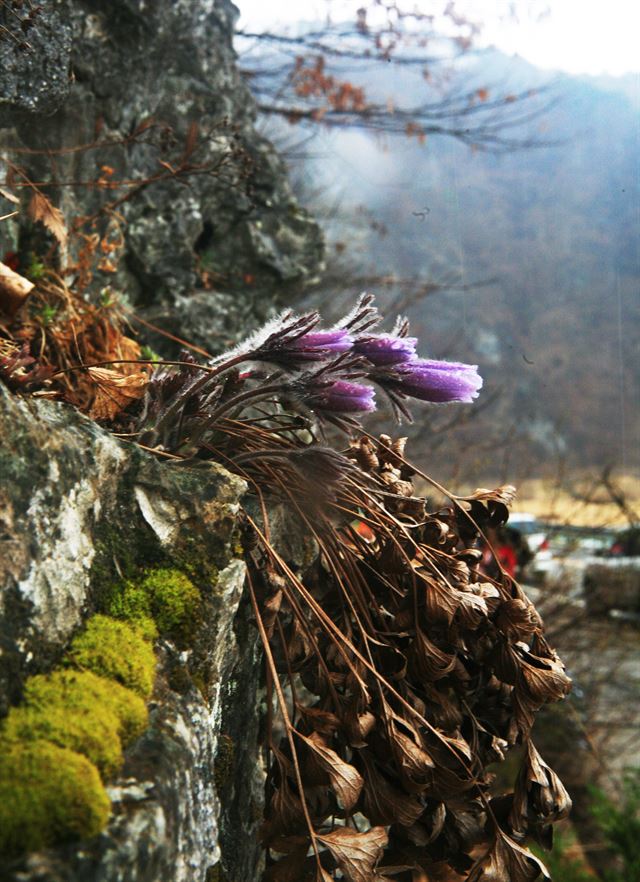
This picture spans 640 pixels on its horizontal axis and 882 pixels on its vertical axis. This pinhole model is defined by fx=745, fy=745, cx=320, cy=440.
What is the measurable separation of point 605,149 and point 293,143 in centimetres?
268

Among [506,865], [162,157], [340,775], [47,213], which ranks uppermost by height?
[162,157]

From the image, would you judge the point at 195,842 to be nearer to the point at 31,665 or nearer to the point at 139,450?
the point at 31,665

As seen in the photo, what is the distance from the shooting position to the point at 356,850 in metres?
1.19

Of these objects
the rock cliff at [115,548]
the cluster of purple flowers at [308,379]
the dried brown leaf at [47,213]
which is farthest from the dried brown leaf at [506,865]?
the dried brown leaf at [47,213]

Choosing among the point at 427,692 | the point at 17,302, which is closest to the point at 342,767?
the point at 427,692

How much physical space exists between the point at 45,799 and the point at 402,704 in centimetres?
67

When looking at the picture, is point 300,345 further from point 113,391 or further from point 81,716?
point 81,716

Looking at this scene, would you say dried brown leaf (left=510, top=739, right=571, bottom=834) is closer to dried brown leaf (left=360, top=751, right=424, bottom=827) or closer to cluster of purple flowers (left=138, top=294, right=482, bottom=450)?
dried brown leaf (left=360, top=751, right=424, bottom=827)

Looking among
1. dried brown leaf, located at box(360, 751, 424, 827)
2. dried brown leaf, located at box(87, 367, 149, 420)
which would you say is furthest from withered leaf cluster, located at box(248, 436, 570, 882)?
dried brown leaf, located at box(87, 367, 149, 420)

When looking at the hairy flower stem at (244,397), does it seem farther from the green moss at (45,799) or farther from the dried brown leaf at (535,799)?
the dried brown leaf at (535,799)

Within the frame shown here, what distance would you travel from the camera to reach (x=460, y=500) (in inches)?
63.7

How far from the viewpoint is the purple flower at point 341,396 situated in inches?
53.5

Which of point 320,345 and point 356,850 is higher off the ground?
point 320,345

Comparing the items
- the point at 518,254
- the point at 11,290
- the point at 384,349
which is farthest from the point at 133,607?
the point at 518,254
